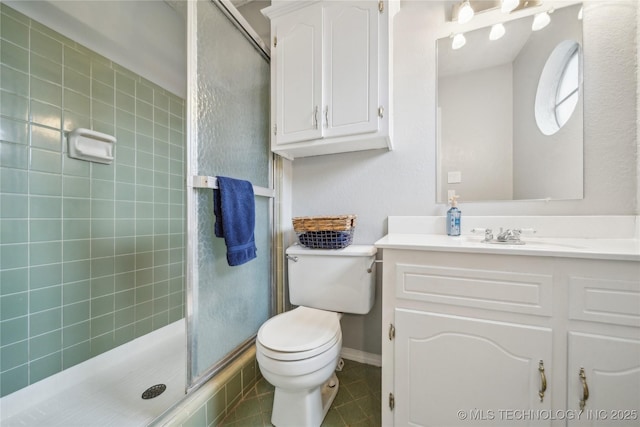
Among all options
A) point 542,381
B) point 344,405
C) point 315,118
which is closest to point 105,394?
point 344,405

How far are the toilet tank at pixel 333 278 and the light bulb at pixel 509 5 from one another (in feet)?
4.76

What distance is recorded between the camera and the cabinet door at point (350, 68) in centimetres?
124

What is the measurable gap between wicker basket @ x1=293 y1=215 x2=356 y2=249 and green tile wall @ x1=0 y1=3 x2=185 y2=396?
49.5 inches

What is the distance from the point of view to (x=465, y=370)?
2.85ft

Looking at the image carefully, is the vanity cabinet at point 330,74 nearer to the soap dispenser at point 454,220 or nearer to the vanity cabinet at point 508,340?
the soap dispenser at point 454,220

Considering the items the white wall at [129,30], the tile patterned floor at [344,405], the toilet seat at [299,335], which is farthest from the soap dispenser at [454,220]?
the white wall at [129,30]

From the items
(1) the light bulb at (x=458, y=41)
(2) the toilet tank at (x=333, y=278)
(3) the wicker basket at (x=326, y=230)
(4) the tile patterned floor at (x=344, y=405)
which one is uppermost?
(1) the light bulb at (x=458, y=41)

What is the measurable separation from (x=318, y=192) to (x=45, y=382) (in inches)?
71.6

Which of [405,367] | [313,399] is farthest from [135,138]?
[405,367]

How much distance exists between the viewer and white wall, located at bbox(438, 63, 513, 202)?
1274 millimetres

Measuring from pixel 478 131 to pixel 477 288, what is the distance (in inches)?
35.9

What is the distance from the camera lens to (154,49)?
1689 mm

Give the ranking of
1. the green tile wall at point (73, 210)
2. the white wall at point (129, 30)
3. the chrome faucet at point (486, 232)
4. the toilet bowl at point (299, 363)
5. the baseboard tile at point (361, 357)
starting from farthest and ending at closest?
the baseboard tile at point (361, 357) → the white wall at point (129, 30) → the green tile wall at point (73, 210) → the chrome faucet at point (486, 232) → the toilet bowl at point (299, 363)

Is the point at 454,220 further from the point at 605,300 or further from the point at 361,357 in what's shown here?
the point at 361,357
